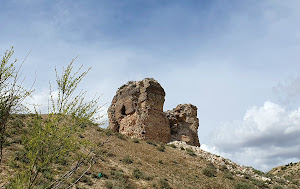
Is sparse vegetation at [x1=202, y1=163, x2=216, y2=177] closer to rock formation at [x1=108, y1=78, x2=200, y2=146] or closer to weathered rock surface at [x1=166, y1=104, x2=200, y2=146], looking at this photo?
rock formation at [x1=108, y1=78, x2=200, y2=146]

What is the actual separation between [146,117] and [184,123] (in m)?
7.36

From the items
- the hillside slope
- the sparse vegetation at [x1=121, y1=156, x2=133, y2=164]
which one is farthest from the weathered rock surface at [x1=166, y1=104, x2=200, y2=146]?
the sparse vegetation at [x1=121, y1=156, x2=133, y2=164]

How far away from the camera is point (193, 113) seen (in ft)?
113

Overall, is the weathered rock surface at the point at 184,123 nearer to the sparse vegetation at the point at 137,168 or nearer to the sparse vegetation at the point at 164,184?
the sparse vegetation at the point at 137,168

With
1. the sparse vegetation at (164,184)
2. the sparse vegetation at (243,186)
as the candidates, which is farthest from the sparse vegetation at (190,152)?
the sparse vegetation at (164,184)

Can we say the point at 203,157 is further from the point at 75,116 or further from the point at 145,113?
the point at 75,116

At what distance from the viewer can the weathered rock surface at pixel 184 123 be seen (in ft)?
103

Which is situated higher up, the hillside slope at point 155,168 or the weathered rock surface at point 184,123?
the weathered rock surface at point 184,123

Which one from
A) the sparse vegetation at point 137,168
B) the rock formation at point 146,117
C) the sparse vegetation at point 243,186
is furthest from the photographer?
the rock formation at point 146,117

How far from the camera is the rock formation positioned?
2805cm

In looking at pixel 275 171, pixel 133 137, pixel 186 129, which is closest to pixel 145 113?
pixel 133 137

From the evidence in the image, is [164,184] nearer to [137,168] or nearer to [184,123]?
[137,168]

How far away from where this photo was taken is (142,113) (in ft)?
92.7

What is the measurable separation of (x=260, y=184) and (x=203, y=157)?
5594 mm
